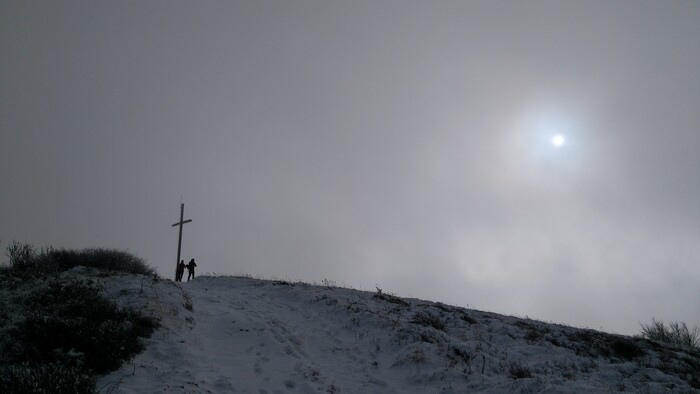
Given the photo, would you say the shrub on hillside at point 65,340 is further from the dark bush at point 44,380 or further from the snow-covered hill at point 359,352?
the snow-covered hill at point 359,352

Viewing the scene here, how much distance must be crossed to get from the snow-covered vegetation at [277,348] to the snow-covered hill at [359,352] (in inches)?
1.8

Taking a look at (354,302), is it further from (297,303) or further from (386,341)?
(386,341)

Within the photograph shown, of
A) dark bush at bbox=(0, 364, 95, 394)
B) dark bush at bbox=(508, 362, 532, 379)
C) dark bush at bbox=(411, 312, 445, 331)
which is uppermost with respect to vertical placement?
dark bush at bbox=(411, 312, 445, 331)

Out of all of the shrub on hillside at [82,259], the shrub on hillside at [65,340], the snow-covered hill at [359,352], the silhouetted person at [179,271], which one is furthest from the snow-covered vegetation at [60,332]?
the silhouetted person at [179,271]

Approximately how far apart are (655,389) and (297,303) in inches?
523

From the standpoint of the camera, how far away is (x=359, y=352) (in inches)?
531

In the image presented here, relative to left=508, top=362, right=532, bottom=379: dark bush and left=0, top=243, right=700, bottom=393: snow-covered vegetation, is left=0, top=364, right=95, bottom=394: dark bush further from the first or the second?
left=508, top=362, right=532, bottom=379: dark bush

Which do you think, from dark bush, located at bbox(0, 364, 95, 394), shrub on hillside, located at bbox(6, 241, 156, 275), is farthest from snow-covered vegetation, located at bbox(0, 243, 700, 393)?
shrub on hillside, located at bbox(6, 241, 156, 275)

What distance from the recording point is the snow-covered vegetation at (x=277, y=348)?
371 inches

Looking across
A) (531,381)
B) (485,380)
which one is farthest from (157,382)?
(531,381)

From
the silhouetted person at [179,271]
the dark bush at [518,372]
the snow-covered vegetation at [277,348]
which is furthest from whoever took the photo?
the silhouetted person at [179,271]

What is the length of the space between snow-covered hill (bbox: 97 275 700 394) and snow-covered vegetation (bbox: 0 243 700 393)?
0.15ft

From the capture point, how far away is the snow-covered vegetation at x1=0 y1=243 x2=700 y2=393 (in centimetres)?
943

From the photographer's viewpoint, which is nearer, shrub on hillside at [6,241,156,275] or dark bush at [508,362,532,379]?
dark bush at [508,362,532,379]
